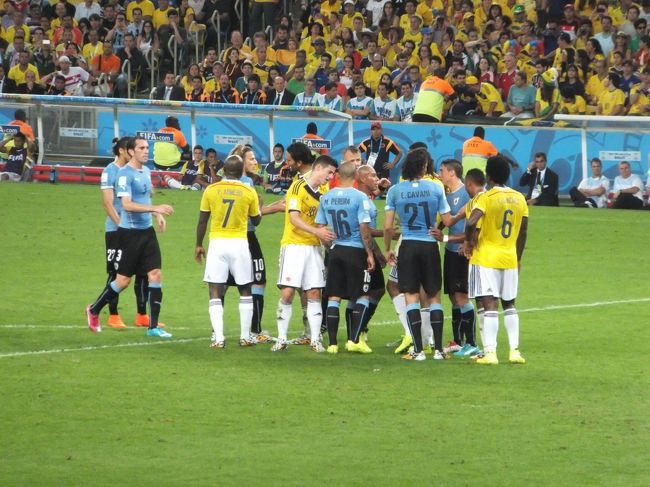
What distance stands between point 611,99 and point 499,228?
1620 cm

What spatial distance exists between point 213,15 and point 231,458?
89.3ft

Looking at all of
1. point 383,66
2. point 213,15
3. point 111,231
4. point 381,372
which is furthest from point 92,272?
point 213,15

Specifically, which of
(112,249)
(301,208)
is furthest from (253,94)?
(301,208)

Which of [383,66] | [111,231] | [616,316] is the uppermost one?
[383,66]

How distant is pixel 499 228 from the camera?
41.1 feet

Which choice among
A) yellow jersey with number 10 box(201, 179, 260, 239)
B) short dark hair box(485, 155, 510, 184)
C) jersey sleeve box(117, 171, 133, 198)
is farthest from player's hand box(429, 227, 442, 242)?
jersey sleeve box(117, 171, 133, 198)

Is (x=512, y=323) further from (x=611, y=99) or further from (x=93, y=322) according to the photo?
(x=611, y=99)

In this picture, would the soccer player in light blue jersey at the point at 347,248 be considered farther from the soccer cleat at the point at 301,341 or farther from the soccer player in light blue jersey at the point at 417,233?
the soccer cleat at the point at 301,341

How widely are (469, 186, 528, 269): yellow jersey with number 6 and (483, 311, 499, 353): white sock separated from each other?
449 mm

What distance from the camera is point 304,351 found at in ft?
44.2

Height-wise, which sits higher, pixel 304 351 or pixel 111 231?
pixel 111 231

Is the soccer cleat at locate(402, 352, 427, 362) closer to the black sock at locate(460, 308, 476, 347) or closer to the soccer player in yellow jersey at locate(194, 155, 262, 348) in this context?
the black sock at locate(460, 308, 476, 347)

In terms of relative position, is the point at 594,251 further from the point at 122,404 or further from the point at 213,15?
the point at 213,15

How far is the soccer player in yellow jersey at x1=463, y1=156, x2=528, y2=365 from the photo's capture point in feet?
40.9
